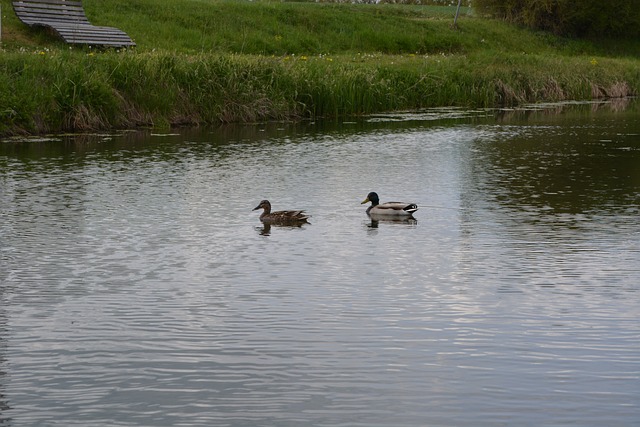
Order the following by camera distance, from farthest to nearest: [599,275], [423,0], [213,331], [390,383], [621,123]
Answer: [423,0]
[621,123]
[599,275]
[213,331]
[390,383]

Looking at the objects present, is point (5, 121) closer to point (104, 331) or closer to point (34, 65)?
point (34, 65)

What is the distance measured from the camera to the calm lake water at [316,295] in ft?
22.2

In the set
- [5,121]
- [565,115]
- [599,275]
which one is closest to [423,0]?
[565,115]

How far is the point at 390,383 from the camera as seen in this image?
23.2 ft

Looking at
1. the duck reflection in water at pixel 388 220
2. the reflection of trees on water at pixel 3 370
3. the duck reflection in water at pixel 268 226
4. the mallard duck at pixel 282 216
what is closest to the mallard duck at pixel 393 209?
the duck reflection in water at pixel 388 220

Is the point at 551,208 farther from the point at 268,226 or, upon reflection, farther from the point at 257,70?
the point at 257,70

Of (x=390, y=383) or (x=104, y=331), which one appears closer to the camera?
(x=390, y=383)

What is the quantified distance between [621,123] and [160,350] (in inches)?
842

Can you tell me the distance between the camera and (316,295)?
9.38 m

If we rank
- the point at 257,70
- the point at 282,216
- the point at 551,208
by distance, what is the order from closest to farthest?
the point at 282,216 → the point at 551,208 → the point at 257,70

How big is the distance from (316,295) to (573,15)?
170ft

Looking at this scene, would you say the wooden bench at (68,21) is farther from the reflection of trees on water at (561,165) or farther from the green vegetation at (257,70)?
the reflection of trees on water at (561,165)

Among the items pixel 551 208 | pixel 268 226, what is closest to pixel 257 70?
pixel 551 208

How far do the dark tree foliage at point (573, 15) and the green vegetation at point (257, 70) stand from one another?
6.58 metres
